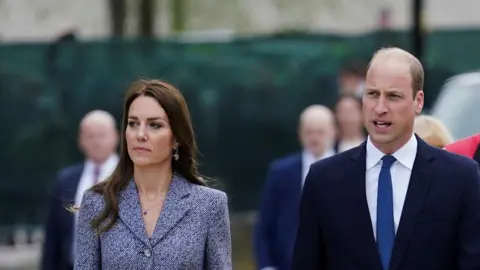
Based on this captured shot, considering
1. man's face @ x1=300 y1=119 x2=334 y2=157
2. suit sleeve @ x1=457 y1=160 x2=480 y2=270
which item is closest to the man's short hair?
suit sleeve @ x1=457 y1=160 x2=480 y2=270

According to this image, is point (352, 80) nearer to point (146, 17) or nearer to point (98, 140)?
point (98, 140)

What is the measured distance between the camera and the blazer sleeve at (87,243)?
19.2ft

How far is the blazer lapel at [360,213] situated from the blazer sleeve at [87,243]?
104 centimetres

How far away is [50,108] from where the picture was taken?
1817cm

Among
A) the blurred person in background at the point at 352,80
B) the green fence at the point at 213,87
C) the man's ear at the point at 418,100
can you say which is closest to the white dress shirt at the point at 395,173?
the man's ear at the point at 418,100

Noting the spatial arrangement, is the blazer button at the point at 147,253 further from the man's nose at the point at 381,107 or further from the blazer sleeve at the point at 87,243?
the man's nose at the point at 381,107

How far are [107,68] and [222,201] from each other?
1249 cm

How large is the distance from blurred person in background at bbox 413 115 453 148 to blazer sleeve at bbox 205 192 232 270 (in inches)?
65.7

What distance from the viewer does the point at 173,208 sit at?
598 centimetres

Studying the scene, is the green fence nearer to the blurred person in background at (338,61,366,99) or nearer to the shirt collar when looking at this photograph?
the blurred person in background at (338,61,366,99)

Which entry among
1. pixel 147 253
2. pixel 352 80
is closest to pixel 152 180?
pixel 147 253

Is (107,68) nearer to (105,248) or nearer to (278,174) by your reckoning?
(278,174)

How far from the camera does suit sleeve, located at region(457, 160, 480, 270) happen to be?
5.60 meters

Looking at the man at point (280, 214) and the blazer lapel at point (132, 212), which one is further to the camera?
the man at point (280, 214)
